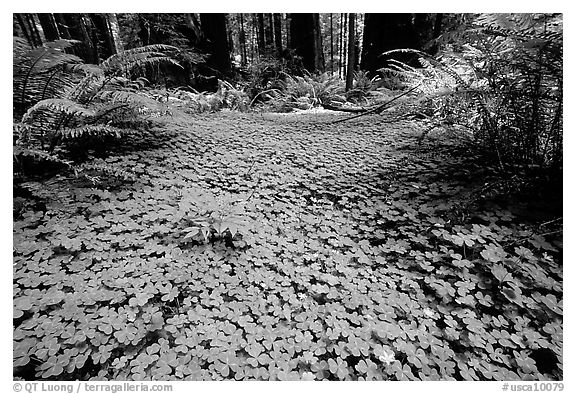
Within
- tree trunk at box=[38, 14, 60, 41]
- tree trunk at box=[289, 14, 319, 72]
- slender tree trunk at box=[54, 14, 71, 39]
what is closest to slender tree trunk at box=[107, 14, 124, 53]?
slender tree trunk at box=[54, 14, 71, 39]

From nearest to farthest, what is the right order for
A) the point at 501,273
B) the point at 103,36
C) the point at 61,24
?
the point at 501,273, the point at 61,24, the point at 103,36

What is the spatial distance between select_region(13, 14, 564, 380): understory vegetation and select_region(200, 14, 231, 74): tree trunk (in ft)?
17.2

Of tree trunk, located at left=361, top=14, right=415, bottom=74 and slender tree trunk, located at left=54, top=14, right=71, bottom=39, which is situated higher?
slender tree trunk, located at left=54, top=14, right=71, bottom=39

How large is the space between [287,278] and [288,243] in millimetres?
368

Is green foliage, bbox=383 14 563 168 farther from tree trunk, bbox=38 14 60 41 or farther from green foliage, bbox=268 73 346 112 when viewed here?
tree trunk, bbox=38 14 60 41

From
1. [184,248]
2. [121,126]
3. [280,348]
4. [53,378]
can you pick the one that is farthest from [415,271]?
[121,126]

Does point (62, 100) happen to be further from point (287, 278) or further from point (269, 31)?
point (269, 31)

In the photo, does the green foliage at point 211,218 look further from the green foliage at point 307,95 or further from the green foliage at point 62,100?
the green foliage at point 307,95

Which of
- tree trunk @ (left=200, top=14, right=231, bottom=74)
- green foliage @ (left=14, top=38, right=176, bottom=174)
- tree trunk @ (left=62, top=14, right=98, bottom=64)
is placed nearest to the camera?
green foliage @ (left=14, top=38, right=176, bottom=174)

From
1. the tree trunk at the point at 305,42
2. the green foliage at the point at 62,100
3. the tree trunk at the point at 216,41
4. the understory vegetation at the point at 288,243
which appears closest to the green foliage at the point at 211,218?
the understory vegetation at the point at 288,243

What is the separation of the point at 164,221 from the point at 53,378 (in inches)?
46.4

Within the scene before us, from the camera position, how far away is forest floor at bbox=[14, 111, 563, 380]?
5.14 ft

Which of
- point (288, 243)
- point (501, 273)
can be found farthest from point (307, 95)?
point (501, 273)

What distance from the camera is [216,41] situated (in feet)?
25.7
